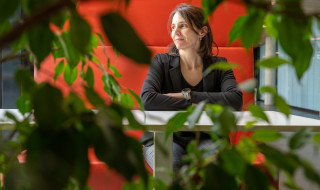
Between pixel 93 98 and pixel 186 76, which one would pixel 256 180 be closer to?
pixel 93 98

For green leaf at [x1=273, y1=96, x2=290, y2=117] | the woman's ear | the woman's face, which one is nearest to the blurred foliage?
green leaf at [x1=273, y1=96, x2=290, y2=117]

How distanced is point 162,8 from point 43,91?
9.50 feet

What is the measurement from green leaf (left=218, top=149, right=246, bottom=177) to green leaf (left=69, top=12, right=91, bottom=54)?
0.17 meters

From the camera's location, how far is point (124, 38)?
26 cm

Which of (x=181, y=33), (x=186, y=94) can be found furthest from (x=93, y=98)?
(x=181, y=33)

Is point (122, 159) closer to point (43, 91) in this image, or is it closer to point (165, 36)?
point (43, 91)

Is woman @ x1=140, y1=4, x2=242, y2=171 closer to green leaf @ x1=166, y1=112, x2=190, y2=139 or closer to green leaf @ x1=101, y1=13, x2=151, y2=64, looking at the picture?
green leaf @ x1=166, y1=112, x2=190, y2=139

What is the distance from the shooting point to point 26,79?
0.35 meters

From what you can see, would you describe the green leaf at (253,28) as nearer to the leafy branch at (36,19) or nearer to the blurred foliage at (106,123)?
the blurred foliage at (106,123)

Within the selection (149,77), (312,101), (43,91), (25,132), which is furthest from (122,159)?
(312,101)

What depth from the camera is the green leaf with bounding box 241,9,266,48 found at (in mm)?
380

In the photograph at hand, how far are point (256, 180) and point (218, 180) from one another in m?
0.04

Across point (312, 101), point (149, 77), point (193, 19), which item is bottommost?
point (312, 101)

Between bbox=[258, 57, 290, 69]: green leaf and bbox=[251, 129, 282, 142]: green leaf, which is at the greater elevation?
bbox=[258, 57, 290, 69]: green leaf
